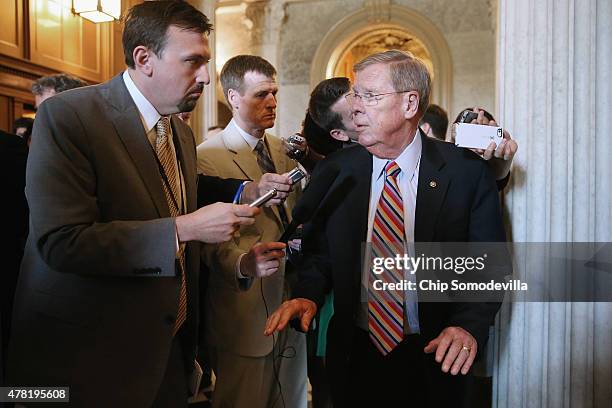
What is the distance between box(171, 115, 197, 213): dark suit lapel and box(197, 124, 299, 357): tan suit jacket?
14.9 inches

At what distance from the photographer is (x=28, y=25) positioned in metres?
4.65

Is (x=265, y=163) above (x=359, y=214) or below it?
above

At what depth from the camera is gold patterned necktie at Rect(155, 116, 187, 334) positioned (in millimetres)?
1603

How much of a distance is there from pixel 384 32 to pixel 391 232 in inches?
321

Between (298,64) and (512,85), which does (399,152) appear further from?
(298,64)

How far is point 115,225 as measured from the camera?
136cm

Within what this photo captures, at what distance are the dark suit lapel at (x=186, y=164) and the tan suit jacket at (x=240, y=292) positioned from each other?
38 centimetres

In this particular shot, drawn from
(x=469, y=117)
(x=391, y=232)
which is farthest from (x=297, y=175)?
(x=469, y=117)

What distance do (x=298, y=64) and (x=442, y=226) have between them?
7644 mm

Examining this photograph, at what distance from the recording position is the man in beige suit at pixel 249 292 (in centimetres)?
221

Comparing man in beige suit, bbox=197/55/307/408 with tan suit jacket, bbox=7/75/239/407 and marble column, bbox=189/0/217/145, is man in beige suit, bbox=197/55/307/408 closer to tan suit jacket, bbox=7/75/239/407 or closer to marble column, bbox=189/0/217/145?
tan suit jacket, bbox=7/75/239/407

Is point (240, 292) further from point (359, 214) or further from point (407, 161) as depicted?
point (407, 161)

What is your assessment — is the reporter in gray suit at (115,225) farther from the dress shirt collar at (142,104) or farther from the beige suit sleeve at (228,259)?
the beige suit sleeve at (228,259)

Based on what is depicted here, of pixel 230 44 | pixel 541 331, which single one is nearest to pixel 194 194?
pixel 541 331
